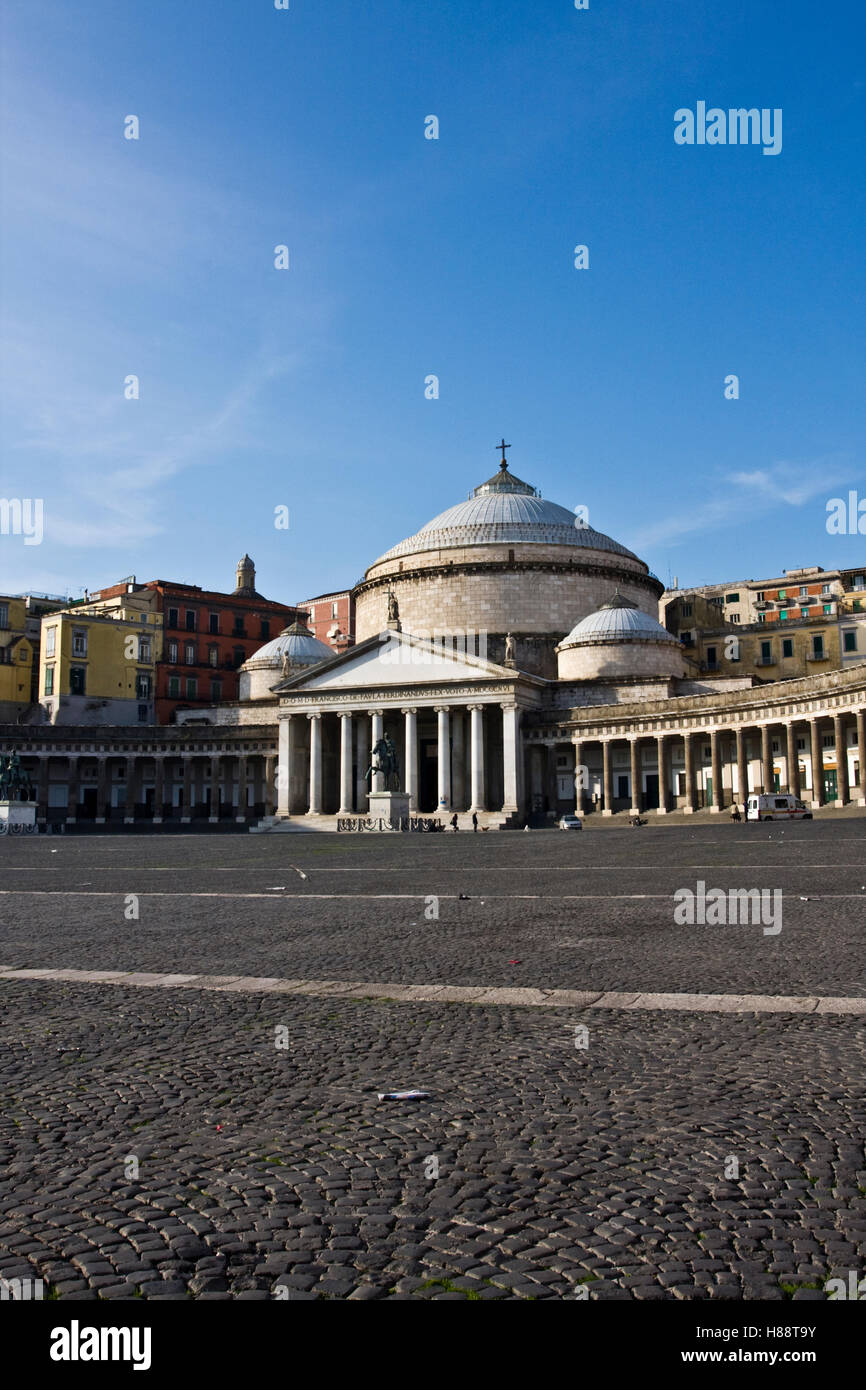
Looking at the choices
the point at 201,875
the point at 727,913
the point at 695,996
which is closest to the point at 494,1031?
the point at 695,996

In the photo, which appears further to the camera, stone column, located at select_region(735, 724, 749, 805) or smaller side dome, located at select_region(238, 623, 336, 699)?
smaller side dome, located at select_region(238, 623, 336, 699)

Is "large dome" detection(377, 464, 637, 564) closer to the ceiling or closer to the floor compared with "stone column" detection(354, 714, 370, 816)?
closer to the ceiling

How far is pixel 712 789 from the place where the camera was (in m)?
60.7

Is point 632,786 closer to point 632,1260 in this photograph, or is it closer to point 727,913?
point 727,913

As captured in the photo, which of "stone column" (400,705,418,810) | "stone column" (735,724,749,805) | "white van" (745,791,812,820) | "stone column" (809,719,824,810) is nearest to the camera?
→ "white van" (745,791,812,820)

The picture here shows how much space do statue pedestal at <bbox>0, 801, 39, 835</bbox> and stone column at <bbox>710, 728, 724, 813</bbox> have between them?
36.4 meters

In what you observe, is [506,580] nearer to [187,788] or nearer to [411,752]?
[411,752]

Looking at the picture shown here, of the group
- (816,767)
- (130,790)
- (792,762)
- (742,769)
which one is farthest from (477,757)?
(130,790)

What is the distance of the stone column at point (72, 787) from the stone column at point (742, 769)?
43.6m

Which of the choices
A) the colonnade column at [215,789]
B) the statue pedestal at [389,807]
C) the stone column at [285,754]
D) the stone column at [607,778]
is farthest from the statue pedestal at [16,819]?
the stone column at [607,778]

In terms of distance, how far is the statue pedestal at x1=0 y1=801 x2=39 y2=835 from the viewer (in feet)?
187

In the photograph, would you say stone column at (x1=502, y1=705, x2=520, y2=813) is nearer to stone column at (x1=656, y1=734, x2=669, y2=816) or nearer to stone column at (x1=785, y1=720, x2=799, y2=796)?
stone column at (x1=656, y1=734, x2=669, y2=816)

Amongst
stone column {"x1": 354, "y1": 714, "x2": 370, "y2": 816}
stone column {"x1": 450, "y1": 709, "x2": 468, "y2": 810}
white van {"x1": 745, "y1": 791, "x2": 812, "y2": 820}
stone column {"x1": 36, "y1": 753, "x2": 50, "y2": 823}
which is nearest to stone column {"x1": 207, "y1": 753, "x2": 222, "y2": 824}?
stone column {"x1": 354, "y1": 714, "x2": 370, "y2": 816}

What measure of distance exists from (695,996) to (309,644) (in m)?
75.5
